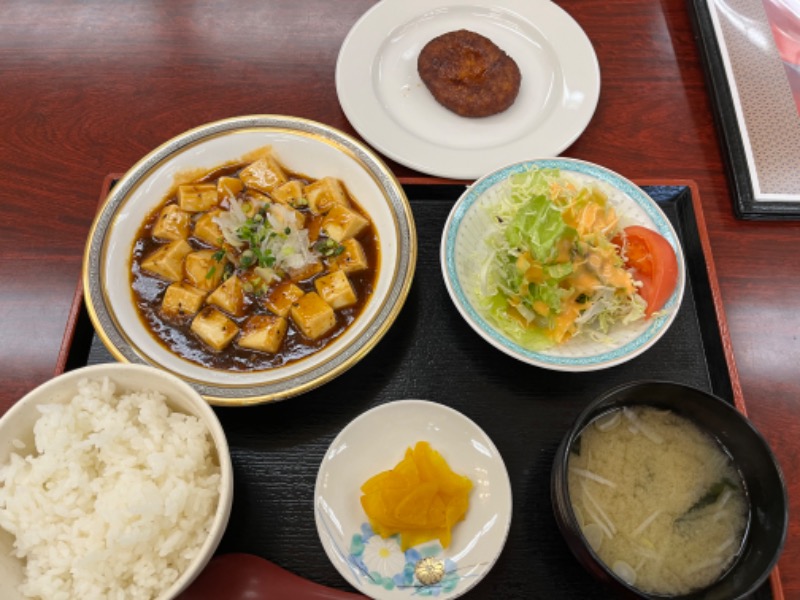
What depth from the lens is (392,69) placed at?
265 centimetres

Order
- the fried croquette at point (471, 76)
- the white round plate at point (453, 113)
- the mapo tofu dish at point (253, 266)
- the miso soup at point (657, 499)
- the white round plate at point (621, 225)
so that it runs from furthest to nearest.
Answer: the fried croquette at point (471, 76), the white round plate at point (453, 113), the mapo tofu dish at point (253, 266), the white round plate at point (621, 225), the miso soup at point (657, 499)

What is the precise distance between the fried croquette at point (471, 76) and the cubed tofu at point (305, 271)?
0.97m

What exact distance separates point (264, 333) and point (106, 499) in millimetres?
664

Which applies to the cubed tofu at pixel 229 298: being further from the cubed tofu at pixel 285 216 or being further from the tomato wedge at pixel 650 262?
the tomato wedge at pixel 650 262

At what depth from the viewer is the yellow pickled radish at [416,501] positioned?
153cm

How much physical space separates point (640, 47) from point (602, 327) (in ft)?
5.12

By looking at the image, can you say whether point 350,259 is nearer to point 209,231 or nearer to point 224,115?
point 209,231

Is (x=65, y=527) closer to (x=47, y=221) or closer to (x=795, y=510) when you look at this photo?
(x=47, y=221)

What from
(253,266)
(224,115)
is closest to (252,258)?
(253,266)

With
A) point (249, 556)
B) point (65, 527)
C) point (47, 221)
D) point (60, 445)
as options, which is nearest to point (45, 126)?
point (47, 221)

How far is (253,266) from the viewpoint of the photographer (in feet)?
6.76

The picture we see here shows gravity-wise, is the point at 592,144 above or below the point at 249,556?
above

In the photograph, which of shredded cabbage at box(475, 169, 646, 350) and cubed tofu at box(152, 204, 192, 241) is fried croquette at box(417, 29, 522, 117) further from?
cubed tofu at box(152, 204, 192, 241)

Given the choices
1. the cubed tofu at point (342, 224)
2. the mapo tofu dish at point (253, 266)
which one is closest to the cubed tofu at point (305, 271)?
the mapo tofu dish at point (253, 266)
